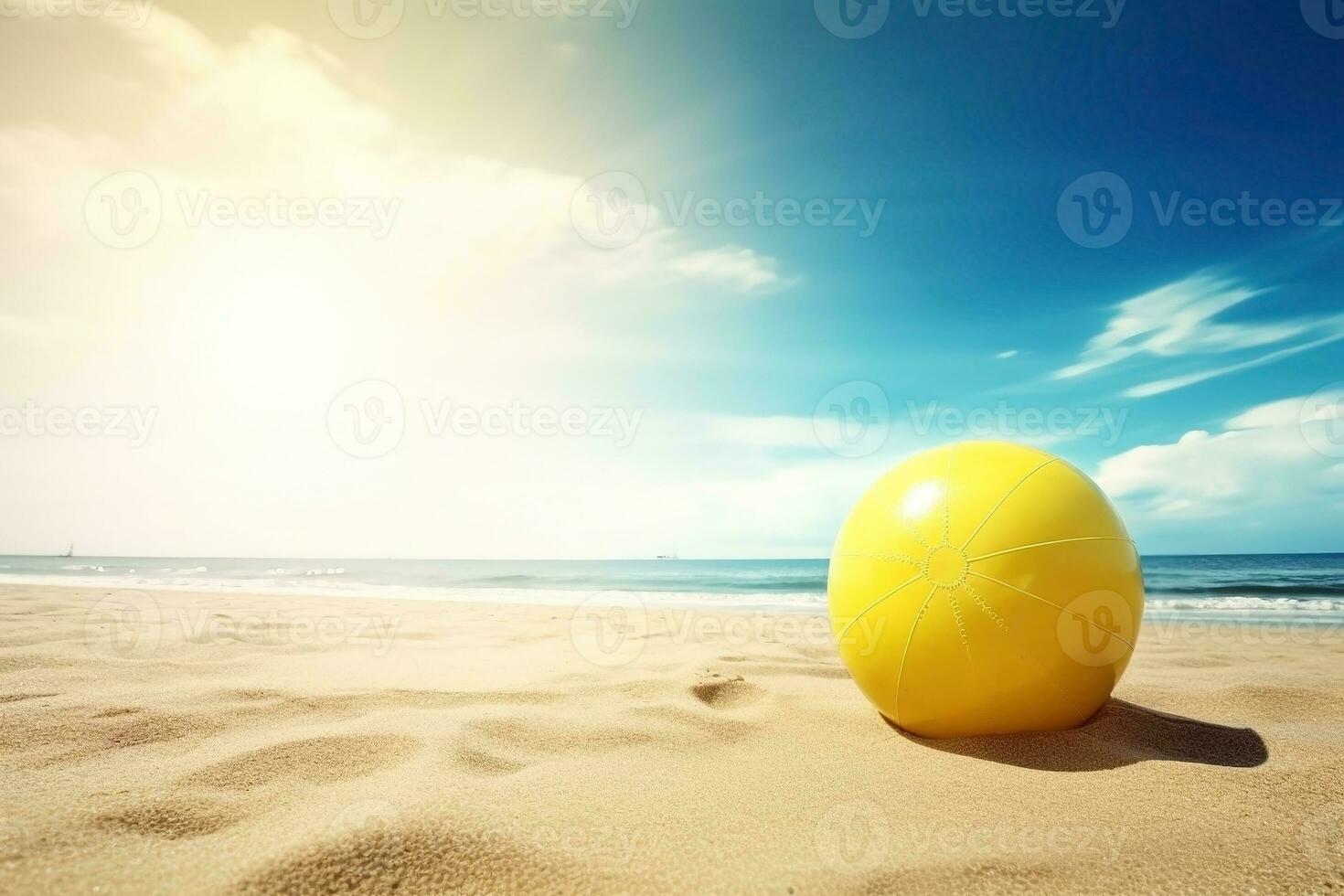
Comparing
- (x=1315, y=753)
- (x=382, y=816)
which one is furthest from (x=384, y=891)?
(x=1315, y=753)

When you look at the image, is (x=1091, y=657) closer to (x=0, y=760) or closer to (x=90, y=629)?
(x=0, y=760)

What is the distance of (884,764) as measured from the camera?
10.6 feet

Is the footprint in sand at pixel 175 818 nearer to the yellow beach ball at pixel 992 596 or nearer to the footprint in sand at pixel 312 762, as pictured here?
the footprint in sand at pixel 312 762

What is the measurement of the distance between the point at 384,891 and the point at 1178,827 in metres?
2.95

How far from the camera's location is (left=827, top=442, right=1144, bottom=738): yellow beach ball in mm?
3121
